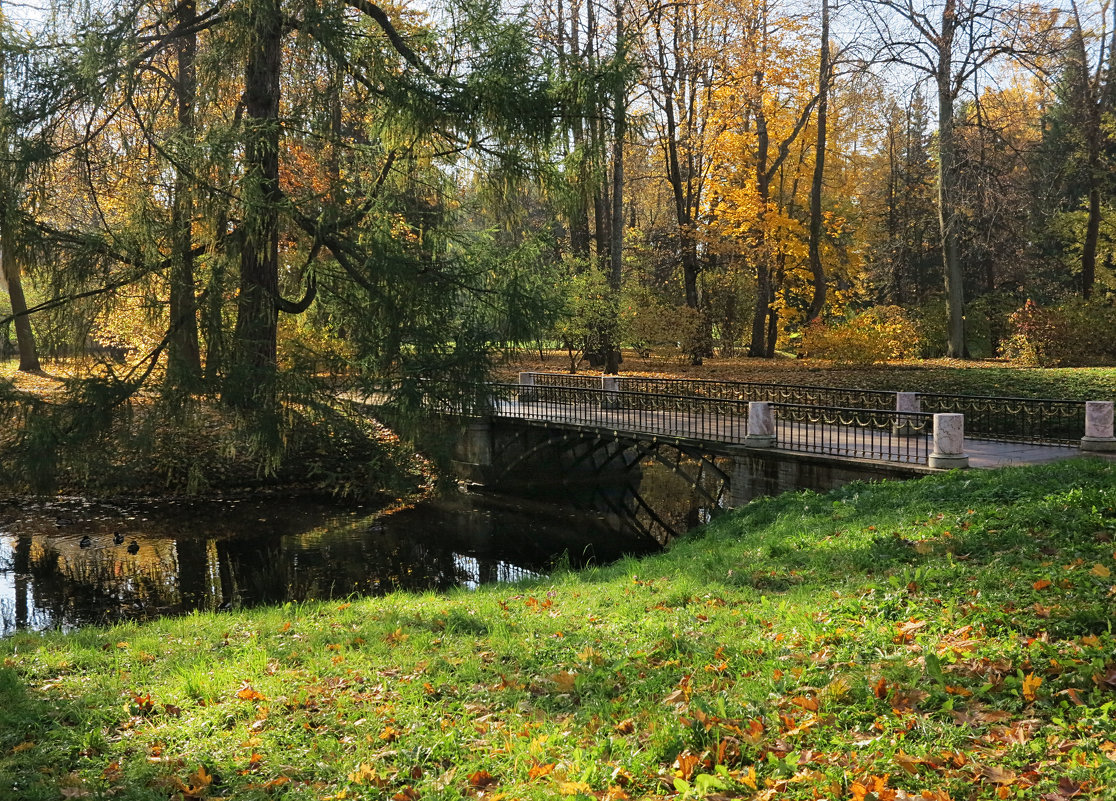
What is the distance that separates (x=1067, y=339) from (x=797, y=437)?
36.9ft

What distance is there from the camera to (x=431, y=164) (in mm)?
11312

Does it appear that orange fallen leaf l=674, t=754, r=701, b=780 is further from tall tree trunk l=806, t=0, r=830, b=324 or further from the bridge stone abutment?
tall tree trunk l=806, t=0, r=830, b=324

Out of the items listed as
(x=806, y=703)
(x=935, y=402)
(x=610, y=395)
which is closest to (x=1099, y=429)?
(x=935, y=402)

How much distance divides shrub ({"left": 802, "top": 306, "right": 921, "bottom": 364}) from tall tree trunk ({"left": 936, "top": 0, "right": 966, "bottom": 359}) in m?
1.46

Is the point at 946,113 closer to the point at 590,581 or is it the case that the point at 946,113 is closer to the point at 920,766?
the point at 590,581

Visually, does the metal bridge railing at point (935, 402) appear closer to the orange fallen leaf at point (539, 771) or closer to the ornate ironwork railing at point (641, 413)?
the ornate ironwork railing at point (641, 413)

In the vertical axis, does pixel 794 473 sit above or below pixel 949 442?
below

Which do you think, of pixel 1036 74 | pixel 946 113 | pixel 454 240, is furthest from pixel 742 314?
pixel 454 240

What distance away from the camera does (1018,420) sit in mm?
15727

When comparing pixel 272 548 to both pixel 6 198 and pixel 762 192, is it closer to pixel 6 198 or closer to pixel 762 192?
pixel 6 198

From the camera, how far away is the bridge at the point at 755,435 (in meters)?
12.5

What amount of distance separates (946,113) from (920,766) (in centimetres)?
2157

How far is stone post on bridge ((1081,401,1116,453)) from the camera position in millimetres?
12422

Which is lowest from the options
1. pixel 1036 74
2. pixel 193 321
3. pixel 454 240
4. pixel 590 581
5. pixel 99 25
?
pixel 590 581
